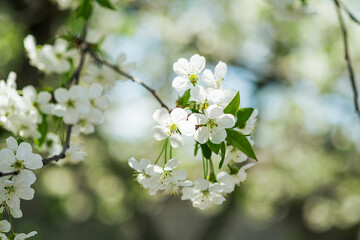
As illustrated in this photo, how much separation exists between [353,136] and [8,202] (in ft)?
15.3

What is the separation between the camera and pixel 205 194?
3.12ft

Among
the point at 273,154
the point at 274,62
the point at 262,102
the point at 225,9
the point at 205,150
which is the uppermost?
the point at 205,150

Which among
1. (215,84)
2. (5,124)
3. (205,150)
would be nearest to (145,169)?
(205,150)

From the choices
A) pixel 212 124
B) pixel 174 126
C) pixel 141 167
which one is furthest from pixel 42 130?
pixel 212 124

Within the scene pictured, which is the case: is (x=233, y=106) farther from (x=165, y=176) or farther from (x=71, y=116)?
(x=71, y=116)

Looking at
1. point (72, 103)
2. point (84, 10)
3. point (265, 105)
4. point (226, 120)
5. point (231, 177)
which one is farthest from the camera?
point (265, 105)

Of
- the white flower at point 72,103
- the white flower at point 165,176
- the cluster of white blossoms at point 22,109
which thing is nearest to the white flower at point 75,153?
the cluster of white blossoms at point 22,109

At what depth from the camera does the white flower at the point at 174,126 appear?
82cm

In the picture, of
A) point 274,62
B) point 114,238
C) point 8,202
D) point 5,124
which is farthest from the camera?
point 114,238

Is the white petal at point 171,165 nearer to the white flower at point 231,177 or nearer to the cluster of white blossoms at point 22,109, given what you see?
the white flower at point 231,177

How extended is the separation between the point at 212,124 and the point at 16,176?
0.48 meters

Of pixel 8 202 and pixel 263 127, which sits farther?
pixel 263 127

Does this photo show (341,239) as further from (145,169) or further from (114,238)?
(145,169)

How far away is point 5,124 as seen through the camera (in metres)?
1.02
